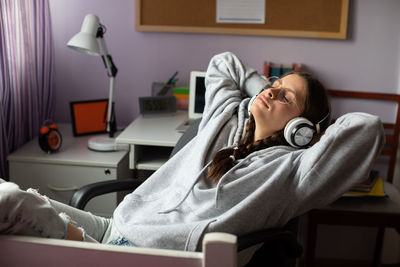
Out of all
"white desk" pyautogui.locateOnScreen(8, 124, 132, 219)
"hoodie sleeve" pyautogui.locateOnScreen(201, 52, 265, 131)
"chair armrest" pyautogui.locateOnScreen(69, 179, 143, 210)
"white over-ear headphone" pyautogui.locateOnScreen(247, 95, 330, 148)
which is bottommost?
"white desk" pyautogui.locateOnScreen(8, 124, 132, 219)

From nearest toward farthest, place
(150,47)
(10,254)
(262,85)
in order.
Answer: (10,254) → (262,85) → (150,47)

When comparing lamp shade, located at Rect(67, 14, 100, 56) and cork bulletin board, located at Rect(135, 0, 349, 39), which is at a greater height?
cork bulletin board, located at Rect(135, 0, 349, 39)

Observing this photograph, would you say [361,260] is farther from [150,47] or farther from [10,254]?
[10,254]

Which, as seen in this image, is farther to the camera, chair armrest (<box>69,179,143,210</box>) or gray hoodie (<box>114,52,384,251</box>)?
chair armrest (<box>69,179,143,210</box>)

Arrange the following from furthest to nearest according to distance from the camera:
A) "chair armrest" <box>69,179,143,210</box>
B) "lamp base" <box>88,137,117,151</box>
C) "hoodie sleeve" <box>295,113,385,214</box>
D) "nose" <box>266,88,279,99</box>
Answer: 1. "lamp base" <box>88,137,117,151</box>
2. "chair armrest" <box>69,179,143,210</box>
3. "nose" <box>266,88,279,99</box>
4. "hoodie sleeve" <box>295,113,385,214</box>

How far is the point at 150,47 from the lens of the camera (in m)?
2.62

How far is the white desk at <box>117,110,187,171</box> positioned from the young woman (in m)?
0.46

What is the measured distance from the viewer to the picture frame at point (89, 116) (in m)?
2.51

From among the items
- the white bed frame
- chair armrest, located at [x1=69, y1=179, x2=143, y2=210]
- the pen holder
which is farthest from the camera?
the pen holder

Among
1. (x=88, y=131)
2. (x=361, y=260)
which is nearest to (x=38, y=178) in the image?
(x=88, y=131)

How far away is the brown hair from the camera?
156 cm

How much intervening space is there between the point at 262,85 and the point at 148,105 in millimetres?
877

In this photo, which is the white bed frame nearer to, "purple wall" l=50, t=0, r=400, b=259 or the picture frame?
the picture frame

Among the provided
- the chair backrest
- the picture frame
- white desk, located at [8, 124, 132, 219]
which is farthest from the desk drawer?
the chair backrest
